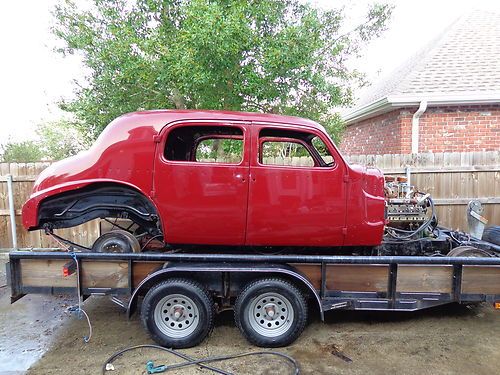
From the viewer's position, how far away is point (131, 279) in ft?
12.6

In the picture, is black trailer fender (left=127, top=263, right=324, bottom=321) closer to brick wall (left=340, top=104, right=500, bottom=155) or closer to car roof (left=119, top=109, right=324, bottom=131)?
car roof (left=119, top=109, right=324, bottom=131)

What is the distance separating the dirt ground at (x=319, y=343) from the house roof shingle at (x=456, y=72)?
195 inches

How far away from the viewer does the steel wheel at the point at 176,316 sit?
375 centimetres

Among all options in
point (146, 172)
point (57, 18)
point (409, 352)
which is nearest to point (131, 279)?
point (146, 172)

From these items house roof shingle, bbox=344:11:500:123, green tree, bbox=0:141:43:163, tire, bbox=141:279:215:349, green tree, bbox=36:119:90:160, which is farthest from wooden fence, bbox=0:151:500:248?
green tree, bbox=36:119:90:160

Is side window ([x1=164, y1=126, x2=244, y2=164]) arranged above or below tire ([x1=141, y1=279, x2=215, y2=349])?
above

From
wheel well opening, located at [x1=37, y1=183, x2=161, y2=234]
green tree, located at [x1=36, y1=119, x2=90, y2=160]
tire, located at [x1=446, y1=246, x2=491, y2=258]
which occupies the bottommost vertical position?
tire, located at [x1=446, y1=246, x2=491, y2=258]

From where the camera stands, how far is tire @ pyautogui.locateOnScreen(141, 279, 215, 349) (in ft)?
12.1

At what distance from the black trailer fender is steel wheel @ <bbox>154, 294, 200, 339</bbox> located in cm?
25

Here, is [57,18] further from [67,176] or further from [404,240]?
[404,240]

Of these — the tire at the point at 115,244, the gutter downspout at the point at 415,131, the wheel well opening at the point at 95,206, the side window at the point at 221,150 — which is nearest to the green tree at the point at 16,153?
the side window at the point at 221,150

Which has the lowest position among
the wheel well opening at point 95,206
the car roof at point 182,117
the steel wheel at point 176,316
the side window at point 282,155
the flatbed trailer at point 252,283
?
the steel wheel at point 176,316

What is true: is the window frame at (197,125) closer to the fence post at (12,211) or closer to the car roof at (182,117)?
the car roof at (182,117)

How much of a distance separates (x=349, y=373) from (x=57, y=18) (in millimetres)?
8075
